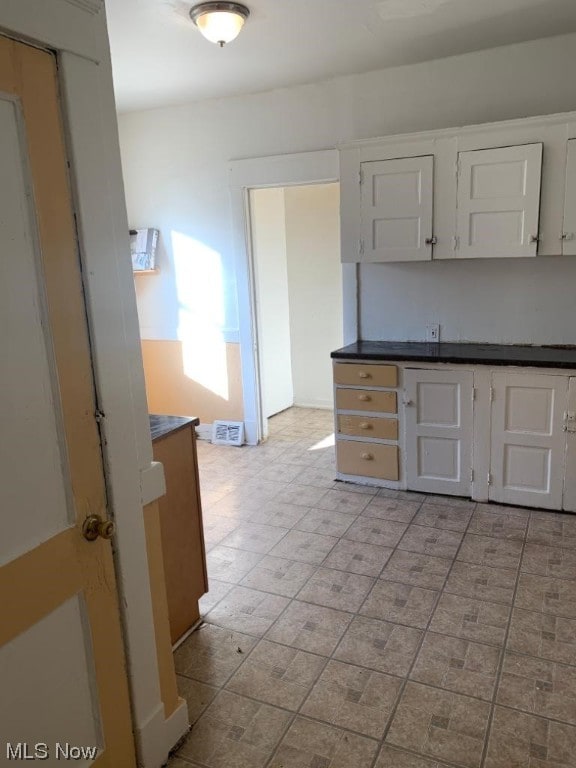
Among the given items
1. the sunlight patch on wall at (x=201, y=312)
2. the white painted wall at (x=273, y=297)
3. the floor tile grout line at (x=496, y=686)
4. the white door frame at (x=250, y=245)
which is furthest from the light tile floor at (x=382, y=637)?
the white painted wall at (x=273, y=297)

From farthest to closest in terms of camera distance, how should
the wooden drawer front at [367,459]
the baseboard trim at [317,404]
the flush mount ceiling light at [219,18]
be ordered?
the baseboard trim at [317,404]
the wooden drawer front at [367,459]
the flush mount ceiling light at [219,18]

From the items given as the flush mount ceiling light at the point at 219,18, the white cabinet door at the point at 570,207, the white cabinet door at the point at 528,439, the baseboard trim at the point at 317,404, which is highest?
the flush mount ceiling light at the point at 219,18

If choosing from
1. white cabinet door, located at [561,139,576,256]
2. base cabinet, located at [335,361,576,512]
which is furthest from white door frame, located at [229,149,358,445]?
white cabinet door, located at [561,139,576,256]

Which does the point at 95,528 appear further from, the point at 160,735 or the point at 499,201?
the point at 499,201

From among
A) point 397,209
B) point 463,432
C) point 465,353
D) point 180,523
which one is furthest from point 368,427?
point 180,523

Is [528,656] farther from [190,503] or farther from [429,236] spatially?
[429,236]

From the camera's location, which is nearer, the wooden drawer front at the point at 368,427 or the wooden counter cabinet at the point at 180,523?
the wooden counter cabinet at the point at 180,523

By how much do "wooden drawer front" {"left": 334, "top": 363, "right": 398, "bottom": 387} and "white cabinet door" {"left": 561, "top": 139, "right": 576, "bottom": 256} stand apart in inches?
45.0

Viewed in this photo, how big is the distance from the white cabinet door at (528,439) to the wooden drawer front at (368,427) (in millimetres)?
588

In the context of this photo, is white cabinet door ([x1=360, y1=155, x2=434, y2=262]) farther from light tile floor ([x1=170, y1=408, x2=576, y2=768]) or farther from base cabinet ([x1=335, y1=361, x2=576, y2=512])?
light tile floor ([x1=170, y1=408, x2=576, y2=768])

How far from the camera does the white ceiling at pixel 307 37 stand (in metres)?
2.73

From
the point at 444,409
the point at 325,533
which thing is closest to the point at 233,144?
the point at 444,409

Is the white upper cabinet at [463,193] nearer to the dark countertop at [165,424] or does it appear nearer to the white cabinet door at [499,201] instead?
the white cabinet door at [499,201]

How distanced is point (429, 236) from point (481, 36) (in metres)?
1.09
